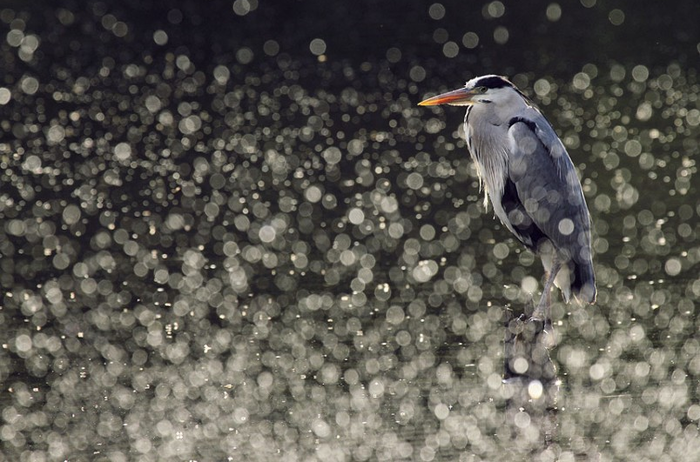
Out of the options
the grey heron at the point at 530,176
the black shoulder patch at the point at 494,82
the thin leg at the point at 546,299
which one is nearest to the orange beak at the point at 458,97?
the grey heron at the point at 530,176

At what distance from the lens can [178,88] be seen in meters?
24.8

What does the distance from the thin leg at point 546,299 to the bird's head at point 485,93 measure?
115 cm

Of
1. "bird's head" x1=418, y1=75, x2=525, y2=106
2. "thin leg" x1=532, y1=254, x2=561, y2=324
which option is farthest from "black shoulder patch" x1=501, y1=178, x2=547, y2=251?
"bird's head" x1=418, y1=75, x2=525, y2=106

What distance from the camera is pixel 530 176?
841 centimetres

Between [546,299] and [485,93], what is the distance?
160 cm

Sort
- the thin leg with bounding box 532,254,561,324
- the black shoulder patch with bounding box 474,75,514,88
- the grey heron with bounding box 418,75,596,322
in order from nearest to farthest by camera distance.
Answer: the thin leg with bounding box 532,254,561,324, the grey heron with bounding box 418,75,596,322, the black shoulder patch with bounding box 474,75,514,88

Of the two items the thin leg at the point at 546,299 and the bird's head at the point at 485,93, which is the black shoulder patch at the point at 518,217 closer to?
the thin leg at the point at 546,299

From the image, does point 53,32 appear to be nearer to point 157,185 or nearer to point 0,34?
point 0,34

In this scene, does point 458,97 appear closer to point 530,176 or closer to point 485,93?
point 485,93

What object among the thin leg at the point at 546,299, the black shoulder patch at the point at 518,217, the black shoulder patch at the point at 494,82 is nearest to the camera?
the thin leg at the point at 546,299

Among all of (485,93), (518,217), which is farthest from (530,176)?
(485,93)

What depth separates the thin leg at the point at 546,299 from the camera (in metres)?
7.45

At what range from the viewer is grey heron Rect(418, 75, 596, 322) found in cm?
816

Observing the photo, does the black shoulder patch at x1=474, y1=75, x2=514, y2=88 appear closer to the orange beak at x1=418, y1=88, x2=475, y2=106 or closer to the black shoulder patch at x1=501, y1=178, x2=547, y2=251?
the orange beak at x1=418, y1=88, x2=475, y2=106
